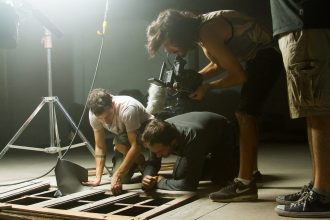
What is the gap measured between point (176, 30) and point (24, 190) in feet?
4.81

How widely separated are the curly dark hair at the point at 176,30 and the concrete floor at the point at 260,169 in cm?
83

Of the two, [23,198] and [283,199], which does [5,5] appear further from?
[283,199]

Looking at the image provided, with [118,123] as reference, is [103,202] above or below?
below

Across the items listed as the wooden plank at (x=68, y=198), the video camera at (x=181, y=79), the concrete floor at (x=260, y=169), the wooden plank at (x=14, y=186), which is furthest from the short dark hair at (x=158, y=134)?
the wooden plank at (x=14, y=186)

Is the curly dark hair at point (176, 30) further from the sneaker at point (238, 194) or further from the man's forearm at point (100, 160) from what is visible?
the man's forearm at point (100, 160)

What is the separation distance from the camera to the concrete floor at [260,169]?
2254mm

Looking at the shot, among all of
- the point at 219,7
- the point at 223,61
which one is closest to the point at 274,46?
the point at 223,61

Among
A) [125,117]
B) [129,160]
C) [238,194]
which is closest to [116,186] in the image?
[129,160]

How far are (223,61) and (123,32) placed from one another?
159 inches

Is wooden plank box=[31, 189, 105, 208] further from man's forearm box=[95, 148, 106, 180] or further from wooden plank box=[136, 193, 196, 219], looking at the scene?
wooden plank box=[136, 193, 196, 219]

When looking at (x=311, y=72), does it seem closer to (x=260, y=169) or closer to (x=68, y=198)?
(x=68, y=198)

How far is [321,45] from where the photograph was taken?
187 centimetres

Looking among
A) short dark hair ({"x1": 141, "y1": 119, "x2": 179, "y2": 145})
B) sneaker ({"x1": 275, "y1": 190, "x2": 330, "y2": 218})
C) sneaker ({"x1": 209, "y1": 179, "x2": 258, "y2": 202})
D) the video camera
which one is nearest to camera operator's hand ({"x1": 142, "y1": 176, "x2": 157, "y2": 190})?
short dark hair ({"x1": 141, "y1": 119, "x2": 179, "y2": 145})

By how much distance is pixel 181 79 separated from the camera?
8.18 feet
